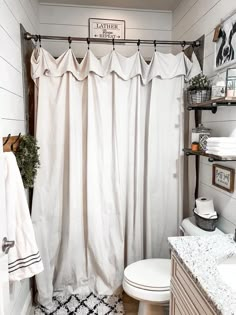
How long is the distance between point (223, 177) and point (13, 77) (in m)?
1.54

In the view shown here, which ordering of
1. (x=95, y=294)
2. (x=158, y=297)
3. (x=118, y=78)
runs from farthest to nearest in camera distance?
1. (x=95, y=294)
2. (x=118, y=78)
3. (x=158, y=297)

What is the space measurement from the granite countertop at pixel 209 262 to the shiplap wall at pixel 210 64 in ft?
0.95

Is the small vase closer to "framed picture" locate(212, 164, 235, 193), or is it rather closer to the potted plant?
the potted plant

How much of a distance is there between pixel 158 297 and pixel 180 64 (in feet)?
5.75

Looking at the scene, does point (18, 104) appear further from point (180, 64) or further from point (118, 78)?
point (180, 64)

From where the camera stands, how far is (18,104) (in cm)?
185

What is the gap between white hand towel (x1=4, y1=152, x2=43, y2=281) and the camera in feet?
4.69

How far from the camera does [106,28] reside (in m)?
2.58

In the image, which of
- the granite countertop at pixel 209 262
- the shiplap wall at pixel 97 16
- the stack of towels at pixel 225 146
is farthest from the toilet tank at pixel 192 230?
the shiplap wall at pixel 97 16

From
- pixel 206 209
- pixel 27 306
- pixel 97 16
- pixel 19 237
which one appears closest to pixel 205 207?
pixel 206 209

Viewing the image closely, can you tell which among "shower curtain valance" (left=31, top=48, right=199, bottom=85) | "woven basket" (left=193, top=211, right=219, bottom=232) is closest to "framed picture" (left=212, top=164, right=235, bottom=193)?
"woven basket" (left=193, top=211, right=219, bottom=232)

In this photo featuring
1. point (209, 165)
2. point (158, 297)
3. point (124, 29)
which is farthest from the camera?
point (124, 29)

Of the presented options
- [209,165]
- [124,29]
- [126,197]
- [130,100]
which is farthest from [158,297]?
[124,29]

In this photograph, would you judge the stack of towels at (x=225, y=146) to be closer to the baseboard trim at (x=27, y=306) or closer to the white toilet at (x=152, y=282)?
the white toilet at (x=152, y=282)
